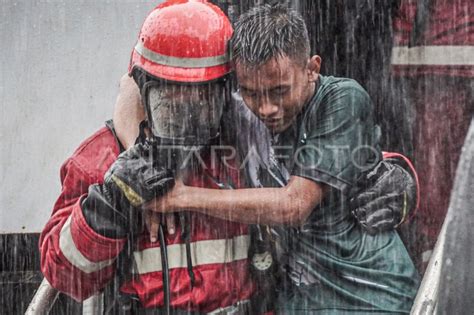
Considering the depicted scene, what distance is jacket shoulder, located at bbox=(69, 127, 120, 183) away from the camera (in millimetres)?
3195

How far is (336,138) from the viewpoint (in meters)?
3.19

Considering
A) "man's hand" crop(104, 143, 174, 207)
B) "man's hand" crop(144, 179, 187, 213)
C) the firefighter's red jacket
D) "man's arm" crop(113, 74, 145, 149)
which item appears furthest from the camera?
"man's arm" crop(113, 74, 145, 149)

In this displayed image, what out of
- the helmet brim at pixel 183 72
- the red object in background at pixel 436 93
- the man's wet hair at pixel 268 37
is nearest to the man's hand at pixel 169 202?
the helmet brim at pixel 183 72

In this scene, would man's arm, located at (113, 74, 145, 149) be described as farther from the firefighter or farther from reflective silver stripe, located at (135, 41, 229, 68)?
reflective silver stripe, located at (135, 41, 229, 68)

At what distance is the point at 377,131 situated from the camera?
3477 millimetres

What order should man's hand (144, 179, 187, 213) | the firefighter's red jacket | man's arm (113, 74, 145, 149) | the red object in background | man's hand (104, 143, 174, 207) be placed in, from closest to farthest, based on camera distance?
man's hand (104, 143, 174, 207), man's hand (144, 179, 187, 213), the firefighter's red jacket, man's arm (113, 74, 145, 149), the red object in background

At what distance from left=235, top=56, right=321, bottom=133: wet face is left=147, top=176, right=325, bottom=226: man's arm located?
0.26 metres

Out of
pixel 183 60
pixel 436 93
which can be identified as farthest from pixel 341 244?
pixel 436 93

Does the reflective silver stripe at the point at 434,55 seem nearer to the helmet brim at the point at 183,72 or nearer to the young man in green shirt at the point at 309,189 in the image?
the young man in green shirt at the point at 309,189

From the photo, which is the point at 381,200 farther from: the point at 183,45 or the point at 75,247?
the point at 75,247

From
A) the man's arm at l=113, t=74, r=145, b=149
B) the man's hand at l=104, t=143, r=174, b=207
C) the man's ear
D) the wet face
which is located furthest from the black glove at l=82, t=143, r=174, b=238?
the man's ear

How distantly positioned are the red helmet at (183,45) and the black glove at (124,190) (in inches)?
11.8

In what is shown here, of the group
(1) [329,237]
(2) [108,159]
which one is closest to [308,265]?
(1) [329,237]

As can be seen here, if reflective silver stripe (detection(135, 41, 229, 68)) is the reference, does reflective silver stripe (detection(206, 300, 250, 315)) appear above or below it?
below
